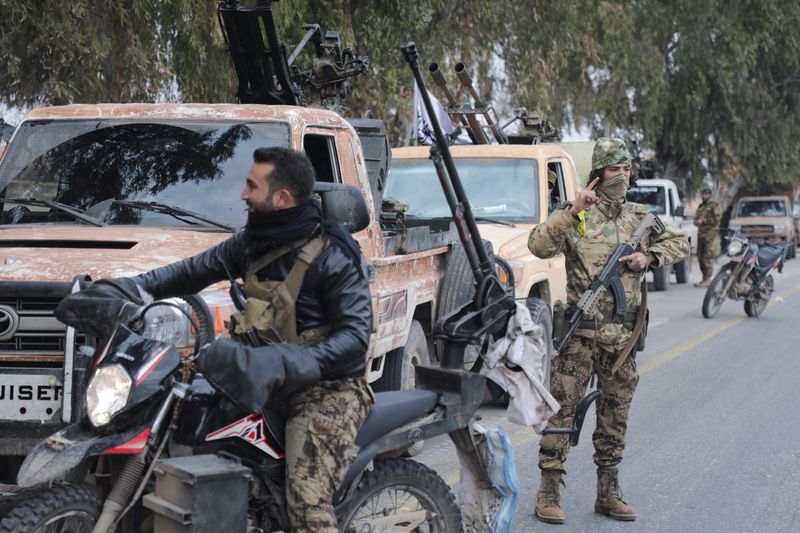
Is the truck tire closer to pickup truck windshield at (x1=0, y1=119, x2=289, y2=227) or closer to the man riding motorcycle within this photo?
pickup truck windshield at (x1=0, y1=119, x2=289, y2=227)

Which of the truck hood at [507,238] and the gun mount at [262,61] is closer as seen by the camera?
the gun mount at [262,61]

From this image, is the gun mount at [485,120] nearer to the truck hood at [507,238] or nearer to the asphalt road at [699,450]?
the truck hood at [507,238]

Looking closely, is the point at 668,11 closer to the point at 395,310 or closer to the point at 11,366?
the point at 395,310

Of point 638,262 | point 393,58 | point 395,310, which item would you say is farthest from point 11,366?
point 393,58

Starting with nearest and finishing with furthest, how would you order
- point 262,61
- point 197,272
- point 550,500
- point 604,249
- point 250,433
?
point 250,433
point 197,272
point 550,500
point 604,249
point 262,61

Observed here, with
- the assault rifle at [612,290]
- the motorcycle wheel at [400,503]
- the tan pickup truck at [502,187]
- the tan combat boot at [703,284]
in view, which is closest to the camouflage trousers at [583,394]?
the assault rifle at [612,290]

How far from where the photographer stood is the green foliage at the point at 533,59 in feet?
39.7

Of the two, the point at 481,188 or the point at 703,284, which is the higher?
the point at 481,188

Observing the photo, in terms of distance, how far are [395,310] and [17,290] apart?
Result: 249 centimetres

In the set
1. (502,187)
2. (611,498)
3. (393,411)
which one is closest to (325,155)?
(611,498)

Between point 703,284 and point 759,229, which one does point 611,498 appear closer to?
point 703,284

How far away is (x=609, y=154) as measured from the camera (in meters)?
5.77

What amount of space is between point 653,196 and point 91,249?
1828 centimetres

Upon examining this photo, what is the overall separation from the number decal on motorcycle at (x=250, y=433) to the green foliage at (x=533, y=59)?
880 centimetres
